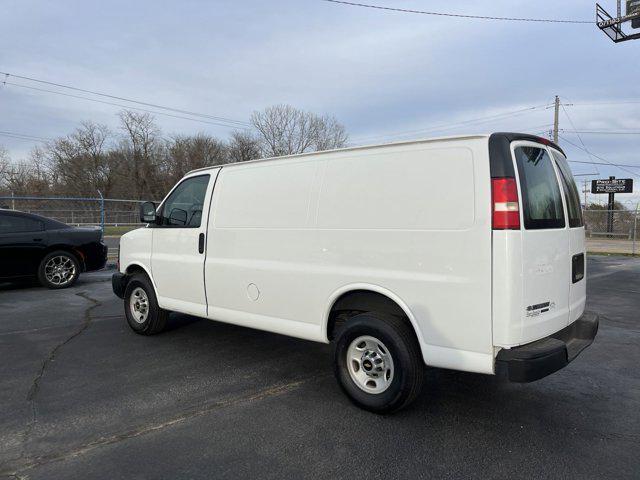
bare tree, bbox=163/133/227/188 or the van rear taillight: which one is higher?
bare tree, bbox=163/133/227/188

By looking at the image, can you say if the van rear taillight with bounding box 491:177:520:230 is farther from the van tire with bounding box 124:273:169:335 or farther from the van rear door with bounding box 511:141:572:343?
the van tire with bounding box 124:273:169:335

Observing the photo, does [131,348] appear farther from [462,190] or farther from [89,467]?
[462,190]

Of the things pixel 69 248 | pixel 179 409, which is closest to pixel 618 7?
pixel 69 248

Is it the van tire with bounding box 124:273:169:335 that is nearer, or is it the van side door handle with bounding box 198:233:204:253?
the van side door handle with bounding box 198:233:204:253

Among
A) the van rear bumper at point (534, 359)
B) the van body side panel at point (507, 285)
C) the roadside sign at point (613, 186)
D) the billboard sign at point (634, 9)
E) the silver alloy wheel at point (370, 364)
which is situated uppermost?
the billboard sign at point (634, 9)

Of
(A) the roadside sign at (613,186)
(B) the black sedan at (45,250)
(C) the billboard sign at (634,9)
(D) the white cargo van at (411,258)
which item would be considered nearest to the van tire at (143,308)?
(D) the white cargo van at (411,258)

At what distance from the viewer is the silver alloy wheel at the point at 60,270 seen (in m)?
9.45

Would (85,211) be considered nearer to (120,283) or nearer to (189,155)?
(120,283)

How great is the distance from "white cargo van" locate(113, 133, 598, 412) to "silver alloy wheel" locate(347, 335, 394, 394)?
0.01 metres

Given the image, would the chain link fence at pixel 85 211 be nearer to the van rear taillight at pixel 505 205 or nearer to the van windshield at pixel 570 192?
the van windshield at pixel 570 192

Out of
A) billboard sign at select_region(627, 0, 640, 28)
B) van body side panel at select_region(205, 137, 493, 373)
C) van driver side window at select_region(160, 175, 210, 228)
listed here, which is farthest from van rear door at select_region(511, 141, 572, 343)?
billboard sign at select_region(627, 0, 640, 28)

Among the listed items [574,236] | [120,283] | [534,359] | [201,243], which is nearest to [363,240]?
[534,359]

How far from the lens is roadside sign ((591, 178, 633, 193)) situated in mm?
43406

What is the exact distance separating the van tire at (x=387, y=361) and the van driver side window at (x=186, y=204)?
231cm
